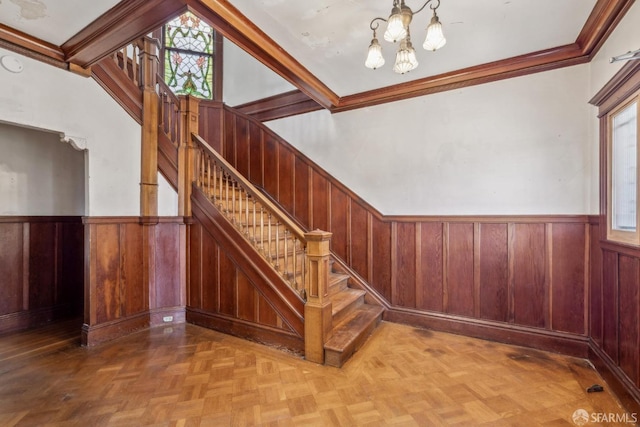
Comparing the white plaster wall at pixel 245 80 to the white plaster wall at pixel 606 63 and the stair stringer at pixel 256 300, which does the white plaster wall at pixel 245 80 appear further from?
the white plaster wall at pixel 606 63

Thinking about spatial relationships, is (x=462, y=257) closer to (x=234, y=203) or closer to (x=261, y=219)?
(x=261, y=219)

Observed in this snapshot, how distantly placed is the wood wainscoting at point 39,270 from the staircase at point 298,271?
6.00 ft

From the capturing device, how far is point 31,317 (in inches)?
128

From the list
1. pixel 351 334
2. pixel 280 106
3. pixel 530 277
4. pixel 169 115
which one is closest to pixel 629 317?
pixel 530 277

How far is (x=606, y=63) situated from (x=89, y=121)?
440 cm

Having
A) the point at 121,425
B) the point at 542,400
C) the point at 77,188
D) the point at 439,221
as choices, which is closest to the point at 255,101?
the point at 77,188

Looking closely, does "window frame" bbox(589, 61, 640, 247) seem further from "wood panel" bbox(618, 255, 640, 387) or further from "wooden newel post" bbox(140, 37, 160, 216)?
"wooden newel post" bbox(140, 37, 160, 216)

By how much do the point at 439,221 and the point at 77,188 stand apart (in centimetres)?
432

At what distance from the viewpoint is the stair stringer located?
105 inches

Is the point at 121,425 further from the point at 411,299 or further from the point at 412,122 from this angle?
the point at 412,122

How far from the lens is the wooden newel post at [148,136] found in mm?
3229

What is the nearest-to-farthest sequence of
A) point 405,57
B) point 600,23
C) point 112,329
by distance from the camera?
point 405,57, point 600,23, point 112,329

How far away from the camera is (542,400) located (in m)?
1.97

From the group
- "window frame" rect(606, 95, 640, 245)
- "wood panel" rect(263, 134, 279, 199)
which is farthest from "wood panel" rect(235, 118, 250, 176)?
"window frame" rect(606, 95, 640, 245)
